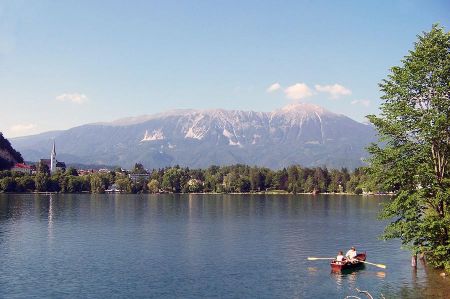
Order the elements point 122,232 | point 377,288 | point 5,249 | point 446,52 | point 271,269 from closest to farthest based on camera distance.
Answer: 1. point 446,52
2. point 377,288
3. point 271,269
4. point 5,249
5. point 122,232

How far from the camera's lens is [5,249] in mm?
74812

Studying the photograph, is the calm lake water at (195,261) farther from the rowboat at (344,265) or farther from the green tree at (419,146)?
the green tree at (419,146)

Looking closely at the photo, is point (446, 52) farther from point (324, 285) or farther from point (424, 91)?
point (324, 285)

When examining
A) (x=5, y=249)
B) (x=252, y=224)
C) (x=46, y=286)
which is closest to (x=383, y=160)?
(x=46, y=286)

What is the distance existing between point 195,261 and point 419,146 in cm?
3221

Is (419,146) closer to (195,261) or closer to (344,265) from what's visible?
(344,265)

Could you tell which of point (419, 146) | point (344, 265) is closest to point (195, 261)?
point (344, 265)

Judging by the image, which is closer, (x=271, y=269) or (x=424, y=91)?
(x=424, y=91)

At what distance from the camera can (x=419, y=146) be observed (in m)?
48.9

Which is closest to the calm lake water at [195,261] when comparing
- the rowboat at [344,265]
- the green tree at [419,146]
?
the rowboat at [344,265]

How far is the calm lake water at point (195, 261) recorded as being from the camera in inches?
1996

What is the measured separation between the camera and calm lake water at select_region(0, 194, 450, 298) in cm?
5071

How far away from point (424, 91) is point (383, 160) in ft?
24.8

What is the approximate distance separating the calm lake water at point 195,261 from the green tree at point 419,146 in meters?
6.53
